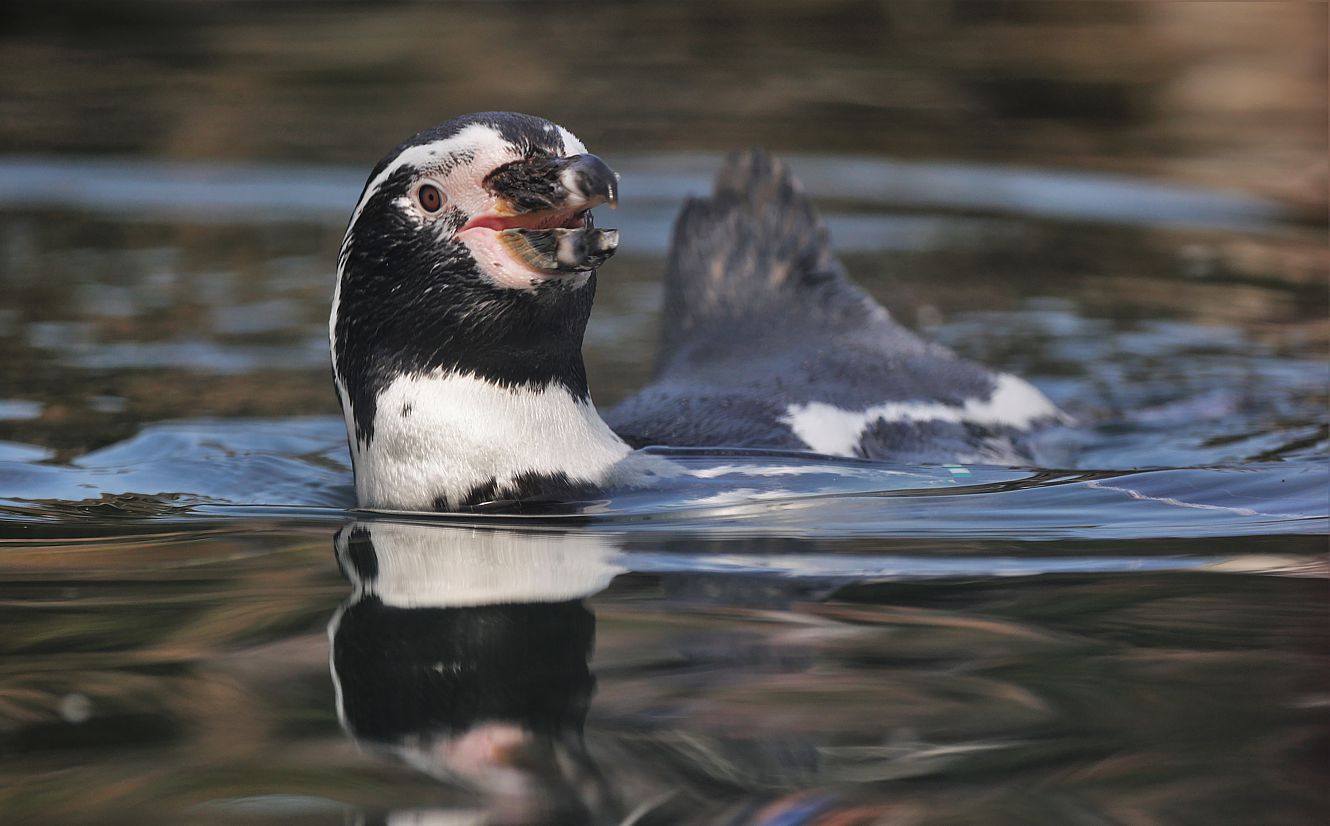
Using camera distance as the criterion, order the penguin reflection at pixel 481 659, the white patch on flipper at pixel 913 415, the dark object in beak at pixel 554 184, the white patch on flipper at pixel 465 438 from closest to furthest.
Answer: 1. the penguin reflection at pixel 481 659
2. the dark object in beak at pixel 554 184
3. the white patch on flipper at pixel 465 438
4. the white patch on flipper at pixel 913 415

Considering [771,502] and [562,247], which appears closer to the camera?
[562,247]

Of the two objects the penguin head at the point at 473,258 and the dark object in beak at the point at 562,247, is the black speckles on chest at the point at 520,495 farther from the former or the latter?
the dark object in beak at the point at 562,247

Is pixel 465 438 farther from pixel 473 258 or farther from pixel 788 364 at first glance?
pixel 788 364

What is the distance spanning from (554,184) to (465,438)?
1.91ft

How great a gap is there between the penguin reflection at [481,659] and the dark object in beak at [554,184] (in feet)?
2.11

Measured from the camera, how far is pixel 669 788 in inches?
87.5

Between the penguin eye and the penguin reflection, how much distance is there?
0.65m

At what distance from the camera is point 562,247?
138 inches

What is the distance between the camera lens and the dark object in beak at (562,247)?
347 centimetres

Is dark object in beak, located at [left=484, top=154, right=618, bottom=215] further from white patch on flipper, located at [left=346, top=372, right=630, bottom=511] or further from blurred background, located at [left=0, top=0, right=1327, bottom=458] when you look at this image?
blurred background, located at [left=0, top=0, right=1327, bottom=458]

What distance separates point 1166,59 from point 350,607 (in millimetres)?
10003

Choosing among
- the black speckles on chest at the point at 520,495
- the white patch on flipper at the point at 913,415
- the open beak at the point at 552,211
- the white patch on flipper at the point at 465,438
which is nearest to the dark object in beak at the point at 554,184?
the open beak at the point at 552,211

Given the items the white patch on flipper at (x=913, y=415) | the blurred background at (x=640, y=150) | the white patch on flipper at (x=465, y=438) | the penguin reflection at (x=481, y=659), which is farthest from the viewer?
the blurred background at (x=640, y=150)

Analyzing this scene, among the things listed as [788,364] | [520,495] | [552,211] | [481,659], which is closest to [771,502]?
[520,495]
